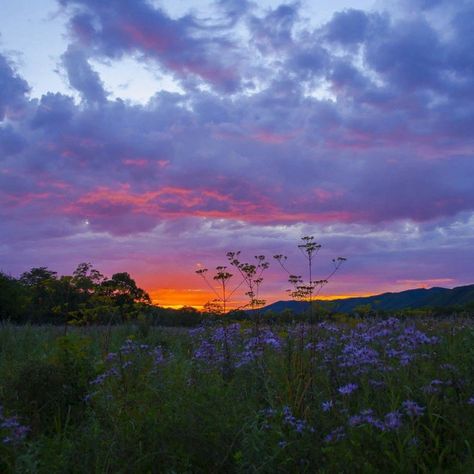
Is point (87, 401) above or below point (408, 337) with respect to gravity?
below

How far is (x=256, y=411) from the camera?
4898 mm

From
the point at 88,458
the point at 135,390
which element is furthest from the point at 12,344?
the point at 88,458

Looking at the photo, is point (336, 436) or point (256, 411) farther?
point (256, 411)

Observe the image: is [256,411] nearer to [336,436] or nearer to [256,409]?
[256,409]

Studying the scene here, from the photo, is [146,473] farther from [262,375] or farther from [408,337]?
[408,337]

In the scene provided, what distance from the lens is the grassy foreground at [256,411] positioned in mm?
3797

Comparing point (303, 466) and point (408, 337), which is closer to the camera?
point (303, 466)

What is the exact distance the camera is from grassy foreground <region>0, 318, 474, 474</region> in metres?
3.80

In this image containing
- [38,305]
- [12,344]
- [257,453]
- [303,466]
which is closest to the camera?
[257,453]

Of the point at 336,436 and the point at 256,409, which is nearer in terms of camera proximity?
the point at 336,436

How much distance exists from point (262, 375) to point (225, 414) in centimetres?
120

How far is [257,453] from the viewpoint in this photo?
141 inches

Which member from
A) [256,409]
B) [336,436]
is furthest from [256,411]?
[336,436]

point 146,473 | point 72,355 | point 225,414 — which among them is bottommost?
point 146,473
